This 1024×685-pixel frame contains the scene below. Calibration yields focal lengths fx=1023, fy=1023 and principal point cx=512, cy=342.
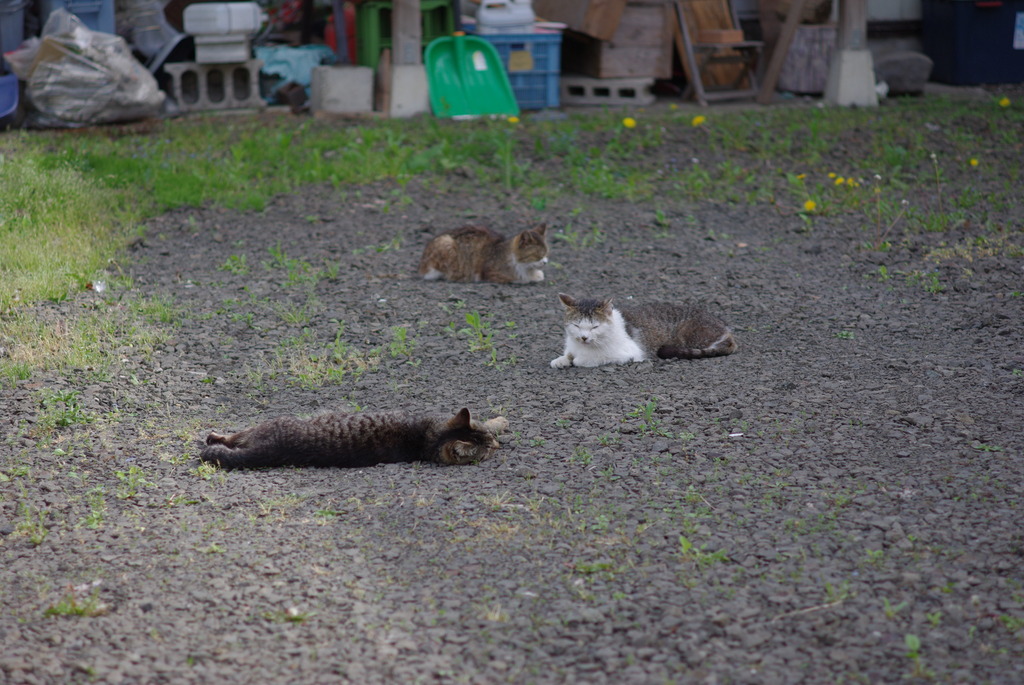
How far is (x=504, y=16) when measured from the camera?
12242 mm

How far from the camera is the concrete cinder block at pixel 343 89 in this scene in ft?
39.4

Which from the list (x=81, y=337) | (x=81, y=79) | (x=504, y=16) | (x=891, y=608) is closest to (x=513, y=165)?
(x=504, y=16)

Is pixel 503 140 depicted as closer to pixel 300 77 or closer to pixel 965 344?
pixel 300 77

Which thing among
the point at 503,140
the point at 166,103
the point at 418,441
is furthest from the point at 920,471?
the point at 166,103

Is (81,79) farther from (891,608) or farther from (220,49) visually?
(891,608)

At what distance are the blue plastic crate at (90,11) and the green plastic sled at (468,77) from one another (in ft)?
11.9

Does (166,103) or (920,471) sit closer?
(920,471)

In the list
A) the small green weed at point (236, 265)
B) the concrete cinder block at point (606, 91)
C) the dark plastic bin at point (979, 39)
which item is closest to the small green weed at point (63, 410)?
the small green weed at point (236, 265)

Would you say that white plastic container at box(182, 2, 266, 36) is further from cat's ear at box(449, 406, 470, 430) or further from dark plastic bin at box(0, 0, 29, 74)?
cat's ear at box(449, 406, 470, 430)

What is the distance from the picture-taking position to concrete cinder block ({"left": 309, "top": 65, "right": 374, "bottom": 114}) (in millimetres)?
12016

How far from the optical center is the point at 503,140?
10.3 m

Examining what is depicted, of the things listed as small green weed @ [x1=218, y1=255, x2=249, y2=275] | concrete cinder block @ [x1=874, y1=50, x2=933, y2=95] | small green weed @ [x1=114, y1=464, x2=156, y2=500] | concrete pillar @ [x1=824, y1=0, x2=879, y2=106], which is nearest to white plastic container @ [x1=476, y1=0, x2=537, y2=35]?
concrete pillar @ [x1=824, y1=0, x2=879, y2=106]

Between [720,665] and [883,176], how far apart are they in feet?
25.0

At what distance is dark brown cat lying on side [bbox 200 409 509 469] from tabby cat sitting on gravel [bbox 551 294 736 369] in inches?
44.1
